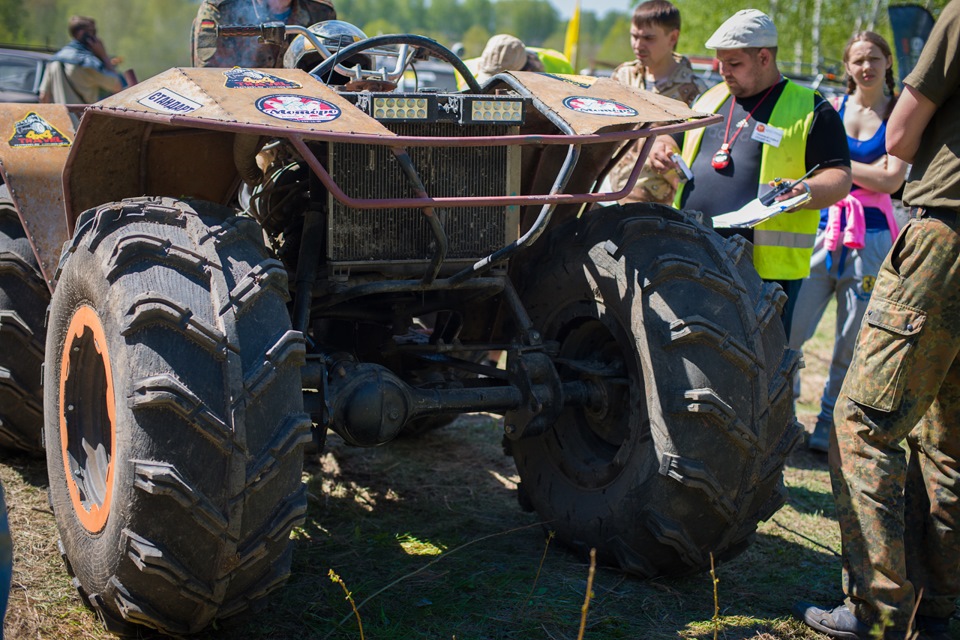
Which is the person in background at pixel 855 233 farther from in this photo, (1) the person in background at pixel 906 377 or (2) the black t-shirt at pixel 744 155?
(1) the person in background at pixel 906 377

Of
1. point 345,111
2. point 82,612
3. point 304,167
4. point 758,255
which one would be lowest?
point 82,612

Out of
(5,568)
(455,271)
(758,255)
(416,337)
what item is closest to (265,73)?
(455,271)

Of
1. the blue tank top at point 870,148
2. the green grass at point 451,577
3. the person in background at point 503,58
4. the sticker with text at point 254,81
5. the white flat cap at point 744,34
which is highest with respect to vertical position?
the white flat cap at point 744,34

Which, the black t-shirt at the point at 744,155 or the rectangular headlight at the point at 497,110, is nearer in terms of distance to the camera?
the rectangular headlight at the point at 497,110

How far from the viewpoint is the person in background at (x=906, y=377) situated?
3250mm

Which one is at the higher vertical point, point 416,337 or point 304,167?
point 304,167

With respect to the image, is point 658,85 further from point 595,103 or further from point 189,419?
point 189,419

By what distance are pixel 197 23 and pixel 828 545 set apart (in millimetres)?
3774

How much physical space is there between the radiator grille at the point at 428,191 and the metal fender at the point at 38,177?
1.17 m

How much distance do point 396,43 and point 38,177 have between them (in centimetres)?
159

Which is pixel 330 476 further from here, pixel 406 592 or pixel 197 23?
pixel 197 23

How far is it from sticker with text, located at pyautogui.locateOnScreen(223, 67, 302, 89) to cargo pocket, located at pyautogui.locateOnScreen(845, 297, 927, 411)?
2013 millimetres

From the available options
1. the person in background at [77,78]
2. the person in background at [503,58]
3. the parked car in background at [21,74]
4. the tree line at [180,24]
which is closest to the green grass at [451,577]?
the person in background at [503,58]

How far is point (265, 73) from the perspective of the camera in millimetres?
3270
